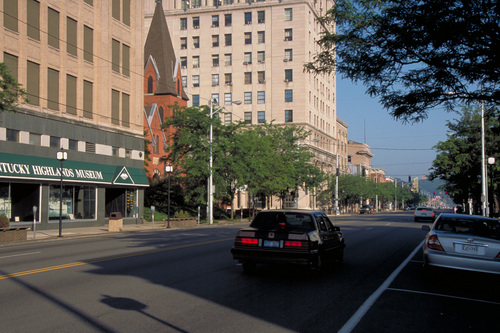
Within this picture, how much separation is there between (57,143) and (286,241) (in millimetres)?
25825

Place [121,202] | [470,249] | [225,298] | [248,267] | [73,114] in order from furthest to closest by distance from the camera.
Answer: [121,202] < [73,114] < [248,267] < [470,249] < [225,298]

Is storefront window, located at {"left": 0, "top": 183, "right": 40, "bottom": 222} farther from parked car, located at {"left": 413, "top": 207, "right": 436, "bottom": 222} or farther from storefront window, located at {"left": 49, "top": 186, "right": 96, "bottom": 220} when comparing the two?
parked car, located at {"left": 413, "top": 207, "right": 436, "bottom": 222}

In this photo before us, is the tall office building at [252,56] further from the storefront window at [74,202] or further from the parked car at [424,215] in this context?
the storefront window at [74,202]

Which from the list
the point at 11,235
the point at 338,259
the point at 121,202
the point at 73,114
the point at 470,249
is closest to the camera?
the point at 470,249

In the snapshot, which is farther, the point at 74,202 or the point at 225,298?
the point at 74,202

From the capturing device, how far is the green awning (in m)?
27.7

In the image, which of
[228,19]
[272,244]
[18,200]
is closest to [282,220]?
[272,244]

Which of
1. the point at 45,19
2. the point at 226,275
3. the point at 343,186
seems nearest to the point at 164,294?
the point at 226,275

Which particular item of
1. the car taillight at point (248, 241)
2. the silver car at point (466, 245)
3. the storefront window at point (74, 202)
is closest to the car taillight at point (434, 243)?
the silver car at point (466, 245)

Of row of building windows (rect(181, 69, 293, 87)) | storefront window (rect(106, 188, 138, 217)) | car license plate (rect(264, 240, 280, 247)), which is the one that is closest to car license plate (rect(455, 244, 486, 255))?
car license plate (rect(264, 240, 280, 247))

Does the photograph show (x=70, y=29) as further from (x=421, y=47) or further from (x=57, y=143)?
(x=421, y=47)

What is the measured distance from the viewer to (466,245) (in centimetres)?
996

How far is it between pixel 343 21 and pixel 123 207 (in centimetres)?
2904

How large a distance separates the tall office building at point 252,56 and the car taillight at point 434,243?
212ft
